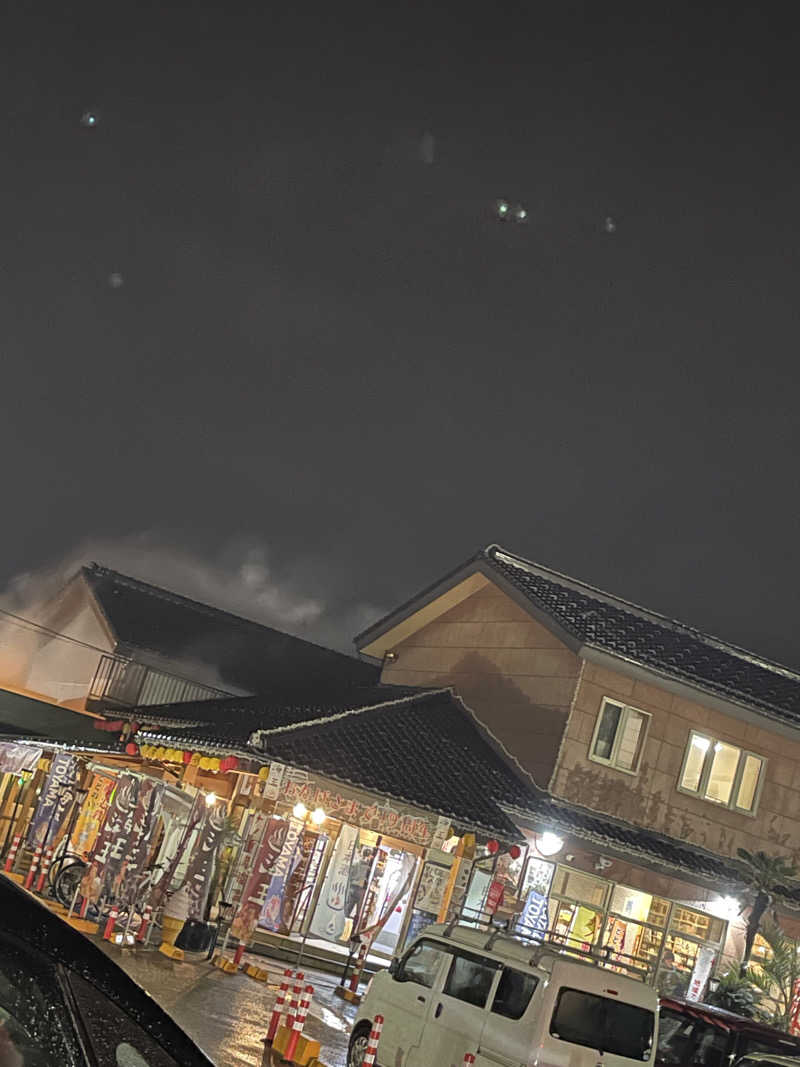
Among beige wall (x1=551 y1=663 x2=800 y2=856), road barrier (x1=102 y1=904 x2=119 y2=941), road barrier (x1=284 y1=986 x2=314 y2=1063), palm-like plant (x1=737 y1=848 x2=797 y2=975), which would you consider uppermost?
beige wall (x1=551 y1=663 x2=800 y2=856)

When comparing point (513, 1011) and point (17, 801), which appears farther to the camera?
point (17, 801)

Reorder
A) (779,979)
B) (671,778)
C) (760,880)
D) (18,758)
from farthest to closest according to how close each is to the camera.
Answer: (18,758) → (671,778) → (760,880) → (779,979)

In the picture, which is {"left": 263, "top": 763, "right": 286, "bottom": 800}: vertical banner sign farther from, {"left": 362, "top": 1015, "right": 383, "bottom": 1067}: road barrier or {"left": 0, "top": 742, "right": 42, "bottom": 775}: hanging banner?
{"left": 362, "top": 1015, "right": 383, "bottom": 1067}: road barrier

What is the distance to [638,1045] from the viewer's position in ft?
35.7

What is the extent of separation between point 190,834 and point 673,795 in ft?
34.7

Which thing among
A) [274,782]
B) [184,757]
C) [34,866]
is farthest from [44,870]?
[274,782]

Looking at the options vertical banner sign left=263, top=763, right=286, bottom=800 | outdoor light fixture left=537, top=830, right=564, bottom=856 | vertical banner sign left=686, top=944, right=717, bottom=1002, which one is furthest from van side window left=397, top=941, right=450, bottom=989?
vertical banner sign left=686, top=944, right=717, bottom=1002

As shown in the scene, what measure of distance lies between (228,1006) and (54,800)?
29.2 ft

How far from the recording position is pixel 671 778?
936 inches

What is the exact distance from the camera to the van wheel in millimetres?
12281

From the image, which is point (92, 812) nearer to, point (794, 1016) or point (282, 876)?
point (282, 876)

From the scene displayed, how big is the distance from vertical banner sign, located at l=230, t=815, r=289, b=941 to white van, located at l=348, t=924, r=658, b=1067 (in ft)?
23.1

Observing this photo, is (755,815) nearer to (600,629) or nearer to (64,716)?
(600,629)

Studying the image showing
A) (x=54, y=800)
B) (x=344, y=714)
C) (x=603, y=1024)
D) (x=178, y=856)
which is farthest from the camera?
(x=344, y=714)
